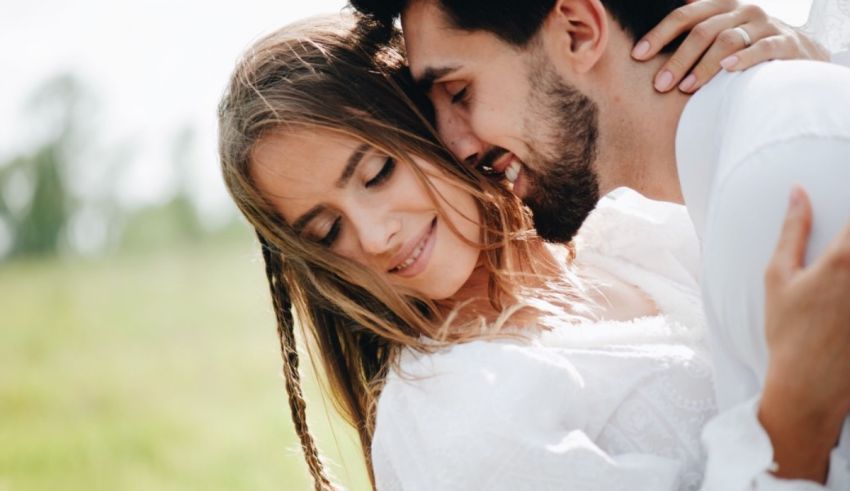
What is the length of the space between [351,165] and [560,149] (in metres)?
0.55

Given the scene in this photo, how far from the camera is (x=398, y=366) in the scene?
8.22 feet

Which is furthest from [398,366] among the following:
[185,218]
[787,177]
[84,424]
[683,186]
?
[185,218]

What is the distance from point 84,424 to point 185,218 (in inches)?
247

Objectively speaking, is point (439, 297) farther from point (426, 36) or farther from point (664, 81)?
point (664, 81)

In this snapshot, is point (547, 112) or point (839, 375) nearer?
point (839, 375)

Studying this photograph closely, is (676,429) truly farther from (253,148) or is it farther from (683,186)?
(253,148)

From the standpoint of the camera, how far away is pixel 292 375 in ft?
9.96

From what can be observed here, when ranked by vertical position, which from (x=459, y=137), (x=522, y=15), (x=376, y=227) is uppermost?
(x=522, y=15)

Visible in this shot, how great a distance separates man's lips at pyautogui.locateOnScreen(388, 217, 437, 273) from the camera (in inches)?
103

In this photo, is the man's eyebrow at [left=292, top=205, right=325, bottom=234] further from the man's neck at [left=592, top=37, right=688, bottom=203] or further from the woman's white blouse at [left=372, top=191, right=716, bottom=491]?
the man's neck at [left=592, top=37, right=688, bottom=203]

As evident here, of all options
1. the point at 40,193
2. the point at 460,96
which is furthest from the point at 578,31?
the point at 40,193

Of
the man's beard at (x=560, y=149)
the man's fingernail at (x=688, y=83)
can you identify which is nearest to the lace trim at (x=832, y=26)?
the man's fingernail at (x=688, y=83)

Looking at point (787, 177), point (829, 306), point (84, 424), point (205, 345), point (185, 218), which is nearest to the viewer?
point (829, 306)

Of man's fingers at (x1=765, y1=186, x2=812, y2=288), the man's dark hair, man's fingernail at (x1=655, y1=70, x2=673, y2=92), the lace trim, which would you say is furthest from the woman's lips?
the lace trim
